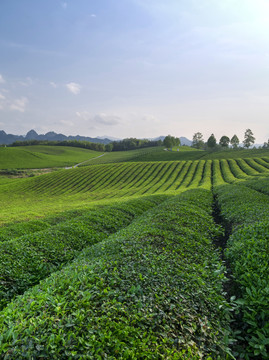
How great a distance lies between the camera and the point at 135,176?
80.4m

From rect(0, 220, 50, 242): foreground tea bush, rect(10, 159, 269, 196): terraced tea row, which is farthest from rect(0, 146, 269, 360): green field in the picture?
rect(10, 159, 269, 196): terraced tea row

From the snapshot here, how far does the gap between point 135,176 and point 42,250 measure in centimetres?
6848

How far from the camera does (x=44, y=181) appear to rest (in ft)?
260

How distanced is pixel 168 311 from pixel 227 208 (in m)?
15.2

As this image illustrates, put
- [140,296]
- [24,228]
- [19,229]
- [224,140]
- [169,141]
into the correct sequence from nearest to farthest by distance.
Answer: [140,296] → [19,229] → [24,228] → [224,140] → [169,141]

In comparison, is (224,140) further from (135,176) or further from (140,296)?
(140,296)

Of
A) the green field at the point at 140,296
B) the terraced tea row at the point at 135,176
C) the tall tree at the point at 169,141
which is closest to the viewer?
the green field at the point at 140,296

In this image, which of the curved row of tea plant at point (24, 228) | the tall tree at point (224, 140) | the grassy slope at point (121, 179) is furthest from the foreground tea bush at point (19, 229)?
the tall tree at point (224, 140)

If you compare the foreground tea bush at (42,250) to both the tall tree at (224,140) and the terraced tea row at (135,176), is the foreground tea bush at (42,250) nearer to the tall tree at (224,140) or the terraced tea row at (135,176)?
the terraced tea row at (135,176)

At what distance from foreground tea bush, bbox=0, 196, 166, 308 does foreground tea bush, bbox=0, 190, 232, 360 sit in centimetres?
323

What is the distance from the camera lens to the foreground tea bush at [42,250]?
9.91 metres

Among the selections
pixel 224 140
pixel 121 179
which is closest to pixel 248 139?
pixel 224 140

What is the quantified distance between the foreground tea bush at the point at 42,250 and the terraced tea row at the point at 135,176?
44.9 metres

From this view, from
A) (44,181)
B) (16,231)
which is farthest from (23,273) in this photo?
(44,181)
